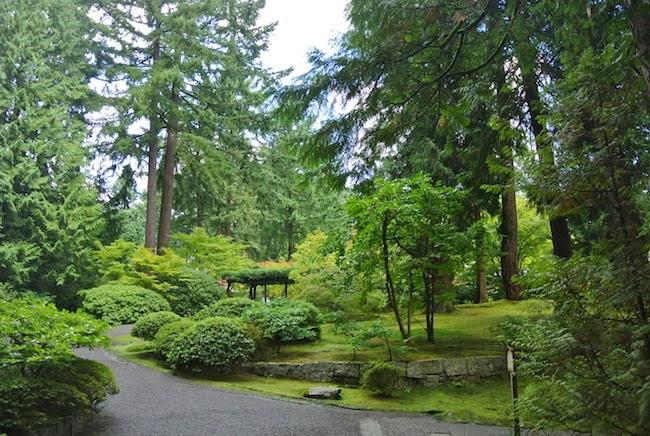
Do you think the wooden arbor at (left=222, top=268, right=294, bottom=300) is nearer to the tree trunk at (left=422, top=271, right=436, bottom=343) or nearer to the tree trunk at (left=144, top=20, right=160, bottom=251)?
the tree trunk at (left=144, top=20, right=160, bottom=251)

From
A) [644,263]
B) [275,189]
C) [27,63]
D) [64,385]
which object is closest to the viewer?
[644,263]

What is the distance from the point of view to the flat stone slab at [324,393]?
628 centimetres

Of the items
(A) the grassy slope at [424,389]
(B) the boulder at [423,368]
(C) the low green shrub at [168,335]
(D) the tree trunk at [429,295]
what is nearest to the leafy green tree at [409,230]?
(D) the tree trunk at [429,295]

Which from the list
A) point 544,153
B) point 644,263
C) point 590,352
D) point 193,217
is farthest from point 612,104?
point 193,217

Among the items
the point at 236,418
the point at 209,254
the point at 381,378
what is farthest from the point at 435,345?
the point at 209,254

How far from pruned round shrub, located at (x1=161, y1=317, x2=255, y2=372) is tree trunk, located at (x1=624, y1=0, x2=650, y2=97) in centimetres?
638

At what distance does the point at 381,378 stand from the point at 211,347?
8.93ft

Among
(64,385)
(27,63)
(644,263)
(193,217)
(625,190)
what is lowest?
A: (64,385)

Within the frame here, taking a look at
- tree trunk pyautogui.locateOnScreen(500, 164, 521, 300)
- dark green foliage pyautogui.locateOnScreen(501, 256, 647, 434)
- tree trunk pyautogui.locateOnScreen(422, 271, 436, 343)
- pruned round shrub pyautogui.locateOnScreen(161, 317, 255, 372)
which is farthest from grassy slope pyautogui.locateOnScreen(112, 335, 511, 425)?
tree trunk pyautogui.locateOnScreen(500, 164, 521, 300)

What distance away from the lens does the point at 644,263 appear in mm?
2672

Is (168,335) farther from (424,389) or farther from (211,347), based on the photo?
(424,389)

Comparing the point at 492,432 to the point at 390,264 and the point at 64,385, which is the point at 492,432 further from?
the point at 64,385

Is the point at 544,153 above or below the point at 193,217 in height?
below

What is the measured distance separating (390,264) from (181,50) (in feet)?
38.1
